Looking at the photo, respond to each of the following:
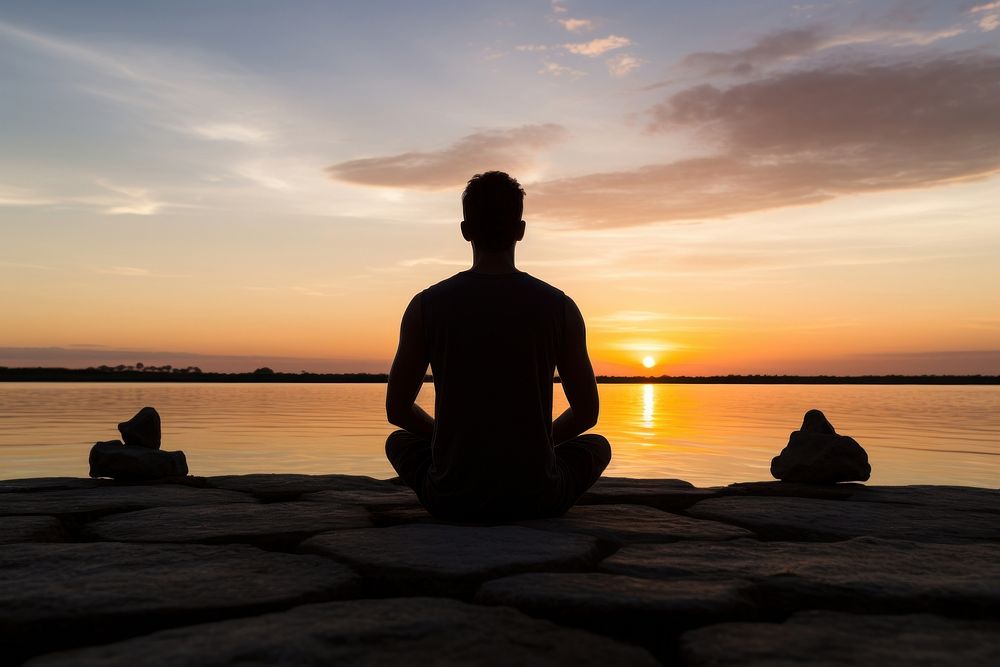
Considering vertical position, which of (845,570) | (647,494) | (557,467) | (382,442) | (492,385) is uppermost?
(492,385)

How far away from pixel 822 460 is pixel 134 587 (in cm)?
392

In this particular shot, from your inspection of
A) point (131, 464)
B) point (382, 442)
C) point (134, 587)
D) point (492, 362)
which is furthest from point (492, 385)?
point (382, 442)

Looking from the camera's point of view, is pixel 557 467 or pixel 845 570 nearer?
pixel 845 570

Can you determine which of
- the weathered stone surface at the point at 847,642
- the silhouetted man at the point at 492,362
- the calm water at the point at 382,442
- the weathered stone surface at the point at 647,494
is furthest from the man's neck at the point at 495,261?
the calm water at the point at 382,442

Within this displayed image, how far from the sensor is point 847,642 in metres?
1.56

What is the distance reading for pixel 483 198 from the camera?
295cm

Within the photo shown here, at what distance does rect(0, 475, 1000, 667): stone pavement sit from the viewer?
1516 millimetres

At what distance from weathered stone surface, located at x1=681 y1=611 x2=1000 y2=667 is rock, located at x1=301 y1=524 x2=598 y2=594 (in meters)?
0.63

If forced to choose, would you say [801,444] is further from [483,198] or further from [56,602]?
[56,602]

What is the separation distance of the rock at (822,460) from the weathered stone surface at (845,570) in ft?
6.66

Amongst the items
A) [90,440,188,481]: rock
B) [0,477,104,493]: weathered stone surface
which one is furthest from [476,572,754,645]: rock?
[90,440,188,481]: rock

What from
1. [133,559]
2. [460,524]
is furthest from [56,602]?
[460,524]

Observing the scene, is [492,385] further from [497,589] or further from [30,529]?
[30,529]

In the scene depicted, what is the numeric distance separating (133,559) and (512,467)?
131cm
